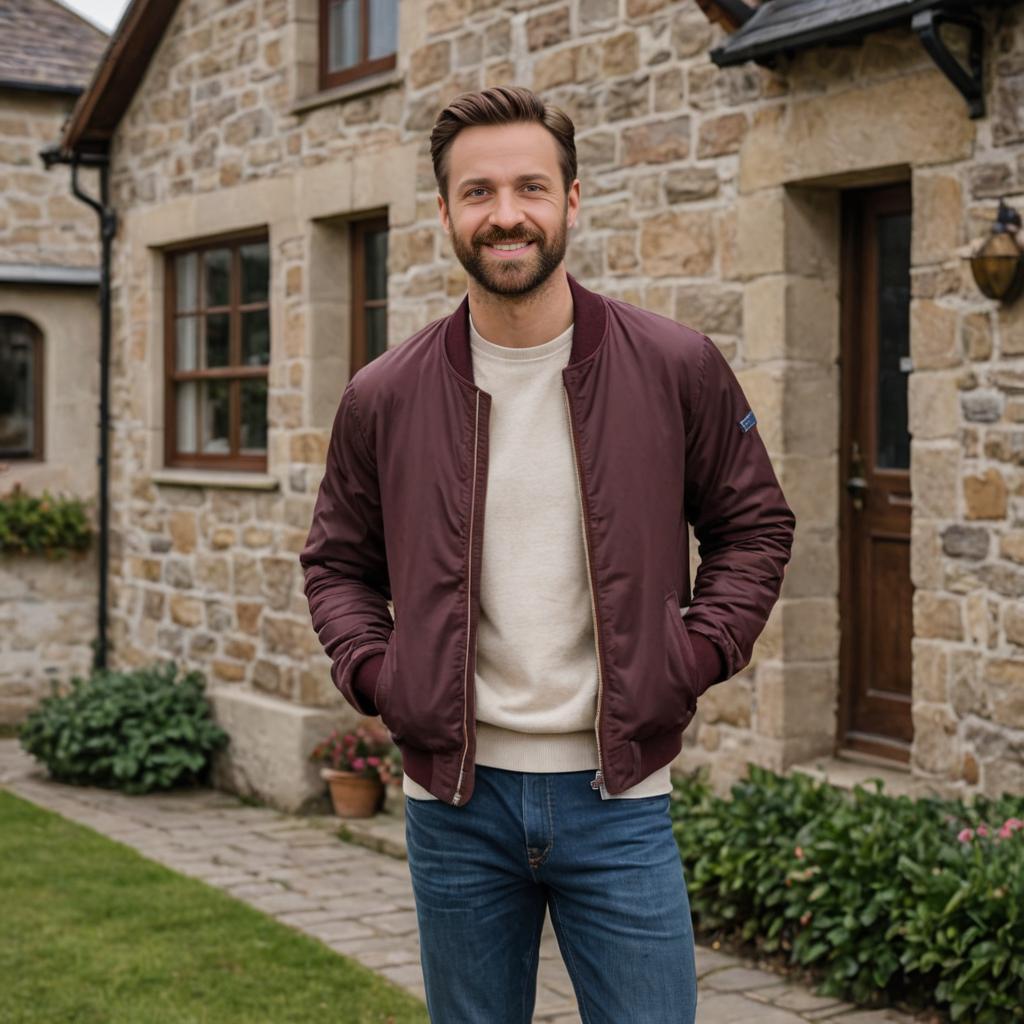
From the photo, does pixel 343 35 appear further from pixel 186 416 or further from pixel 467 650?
pixel 467 650

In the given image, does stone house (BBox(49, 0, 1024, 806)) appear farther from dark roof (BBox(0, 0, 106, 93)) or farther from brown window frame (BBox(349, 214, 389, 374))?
dark roof (BBox(0, 0, 106, 93))

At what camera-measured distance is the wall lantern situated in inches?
206

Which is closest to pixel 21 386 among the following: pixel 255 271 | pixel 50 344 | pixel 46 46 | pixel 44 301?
pixel 50 344

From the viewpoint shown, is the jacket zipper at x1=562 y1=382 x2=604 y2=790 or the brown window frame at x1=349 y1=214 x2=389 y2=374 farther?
the brown window frame at x1=349 y1=214 x2=389 y2=374

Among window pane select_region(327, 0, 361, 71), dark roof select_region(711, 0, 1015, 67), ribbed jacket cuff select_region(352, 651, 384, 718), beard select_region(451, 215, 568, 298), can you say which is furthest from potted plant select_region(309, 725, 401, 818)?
beard select_region(451, 215, 568, 298)

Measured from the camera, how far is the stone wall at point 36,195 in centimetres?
1240

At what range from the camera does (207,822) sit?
8.59 meters

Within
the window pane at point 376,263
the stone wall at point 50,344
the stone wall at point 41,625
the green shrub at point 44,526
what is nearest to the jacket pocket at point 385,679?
the window pane at point 376,263

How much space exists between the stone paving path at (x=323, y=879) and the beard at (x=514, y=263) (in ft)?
9.75

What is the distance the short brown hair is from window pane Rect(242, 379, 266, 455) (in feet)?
23.0

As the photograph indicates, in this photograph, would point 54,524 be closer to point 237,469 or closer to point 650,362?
point 237,469

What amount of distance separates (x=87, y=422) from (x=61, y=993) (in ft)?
25.1

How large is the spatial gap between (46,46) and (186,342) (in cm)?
376

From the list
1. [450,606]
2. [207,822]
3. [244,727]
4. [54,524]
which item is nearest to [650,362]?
[450,606]
